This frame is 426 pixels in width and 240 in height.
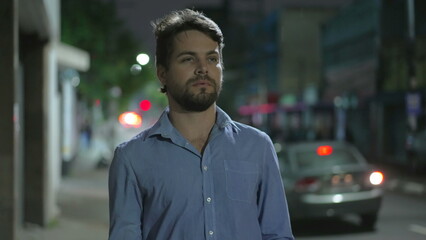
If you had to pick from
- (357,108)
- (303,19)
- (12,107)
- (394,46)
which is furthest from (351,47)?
(12,107)

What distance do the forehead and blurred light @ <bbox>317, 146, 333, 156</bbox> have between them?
8447mm

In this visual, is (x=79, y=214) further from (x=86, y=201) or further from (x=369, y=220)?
(x=369, y=220)

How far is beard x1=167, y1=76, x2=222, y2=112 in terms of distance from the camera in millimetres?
2693

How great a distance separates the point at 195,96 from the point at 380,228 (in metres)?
8.72

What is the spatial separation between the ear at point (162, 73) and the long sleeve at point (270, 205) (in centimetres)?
53

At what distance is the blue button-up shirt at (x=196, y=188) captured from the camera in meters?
2.63

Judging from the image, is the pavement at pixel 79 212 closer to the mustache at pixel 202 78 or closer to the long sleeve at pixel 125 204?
the long sleeve at pixel 125 204

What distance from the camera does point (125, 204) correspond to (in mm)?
2691

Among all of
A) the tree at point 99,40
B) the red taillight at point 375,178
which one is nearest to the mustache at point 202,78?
the red taillight at point 375,178

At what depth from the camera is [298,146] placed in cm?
1134

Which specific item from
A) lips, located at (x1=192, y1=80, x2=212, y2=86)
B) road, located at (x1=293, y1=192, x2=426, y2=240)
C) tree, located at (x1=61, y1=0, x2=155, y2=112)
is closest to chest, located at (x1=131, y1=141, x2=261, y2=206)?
lips, located at (x1=192, y1=80, x2=212, y2=86)

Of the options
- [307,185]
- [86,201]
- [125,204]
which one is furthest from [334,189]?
[125,204]

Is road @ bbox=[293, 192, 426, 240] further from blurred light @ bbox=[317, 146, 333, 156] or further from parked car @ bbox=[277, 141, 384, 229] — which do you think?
blurred light @ bbox=[317, 146, 333, 156]

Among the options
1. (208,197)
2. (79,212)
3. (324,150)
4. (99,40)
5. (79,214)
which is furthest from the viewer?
(99,40)
